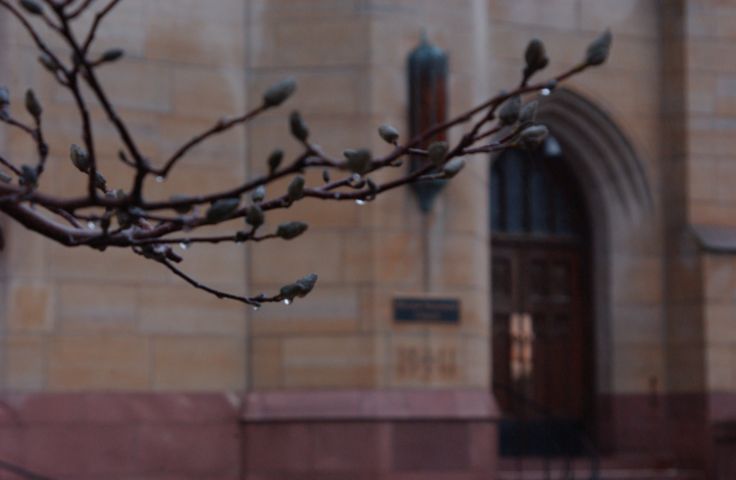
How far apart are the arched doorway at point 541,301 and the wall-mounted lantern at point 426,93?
81.1 inches

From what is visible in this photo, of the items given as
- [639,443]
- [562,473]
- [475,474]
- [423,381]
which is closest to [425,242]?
[423,381]

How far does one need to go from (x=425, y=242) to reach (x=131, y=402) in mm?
2504

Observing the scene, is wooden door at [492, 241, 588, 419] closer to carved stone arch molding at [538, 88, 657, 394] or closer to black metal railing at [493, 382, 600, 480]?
black metal railing at [493, 382, 600, 480]

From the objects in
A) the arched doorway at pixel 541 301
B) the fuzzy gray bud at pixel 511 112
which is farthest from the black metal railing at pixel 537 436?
the fuzzy gray bud at pixel 511 112

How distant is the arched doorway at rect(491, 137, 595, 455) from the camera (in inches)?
563

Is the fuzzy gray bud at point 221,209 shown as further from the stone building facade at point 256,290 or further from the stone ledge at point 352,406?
the stone ledge at point 352,406

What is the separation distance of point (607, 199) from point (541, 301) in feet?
3.62

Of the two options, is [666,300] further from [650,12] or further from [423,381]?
[423,381]

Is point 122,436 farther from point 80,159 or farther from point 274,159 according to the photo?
point 274,159

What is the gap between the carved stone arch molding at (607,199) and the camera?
14.6m

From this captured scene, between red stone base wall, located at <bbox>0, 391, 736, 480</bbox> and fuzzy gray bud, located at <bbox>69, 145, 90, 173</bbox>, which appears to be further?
red stone base wall, located at <bbox>0, 391, 736, 480</bbox>

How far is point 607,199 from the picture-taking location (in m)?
14.7

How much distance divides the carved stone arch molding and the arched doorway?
121 mm

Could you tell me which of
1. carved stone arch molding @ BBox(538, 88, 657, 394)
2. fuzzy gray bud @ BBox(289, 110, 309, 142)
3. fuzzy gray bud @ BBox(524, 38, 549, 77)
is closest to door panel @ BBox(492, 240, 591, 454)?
carved stone arch molding @ BBox(538, 88, 657, 394)
